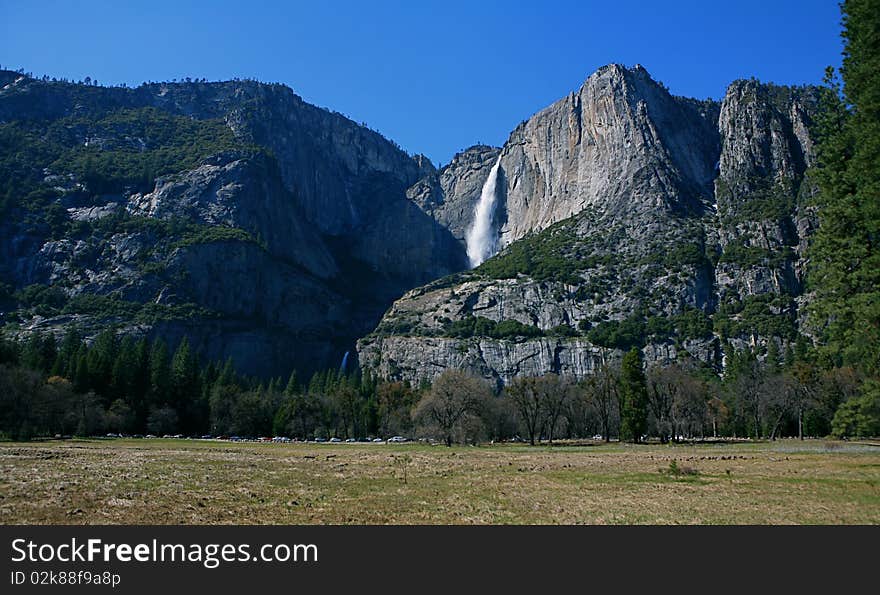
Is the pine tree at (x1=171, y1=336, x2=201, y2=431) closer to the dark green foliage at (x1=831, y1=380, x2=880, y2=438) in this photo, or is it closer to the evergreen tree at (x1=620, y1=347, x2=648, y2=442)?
the evergreen tree at (x1=620, y1=347, x2=648, y2=442)

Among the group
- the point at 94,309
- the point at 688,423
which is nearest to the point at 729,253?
the point at 688,423

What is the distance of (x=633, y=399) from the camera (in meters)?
82.5

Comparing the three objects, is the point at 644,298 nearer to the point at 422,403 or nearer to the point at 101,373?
the point at 422,403

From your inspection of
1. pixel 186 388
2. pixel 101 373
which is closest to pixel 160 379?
pixel 186 388

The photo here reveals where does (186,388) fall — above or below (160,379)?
below

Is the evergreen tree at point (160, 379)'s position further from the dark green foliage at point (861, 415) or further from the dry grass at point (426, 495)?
the dark green foliage at point (861, 415)

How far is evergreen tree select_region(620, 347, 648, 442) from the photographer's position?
270ft

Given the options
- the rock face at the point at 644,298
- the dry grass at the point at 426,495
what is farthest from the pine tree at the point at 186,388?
the dry grass at the point at 426,495

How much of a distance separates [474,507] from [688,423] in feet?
259

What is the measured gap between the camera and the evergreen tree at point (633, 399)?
82.4 metres

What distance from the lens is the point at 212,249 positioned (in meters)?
186

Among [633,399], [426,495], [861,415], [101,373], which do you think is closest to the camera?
[426,495]

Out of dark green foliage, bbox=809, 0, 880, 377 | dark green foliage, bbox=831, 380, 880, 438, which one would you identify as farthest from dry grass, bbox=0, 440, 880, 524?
dark green foliage, bbox=809, 0, 880, 377
